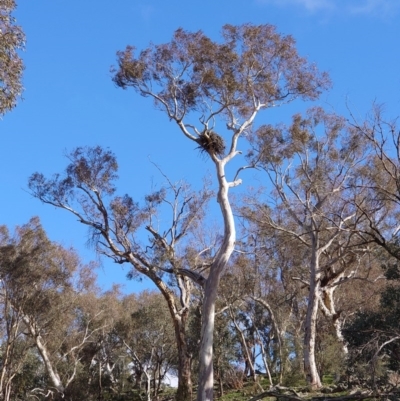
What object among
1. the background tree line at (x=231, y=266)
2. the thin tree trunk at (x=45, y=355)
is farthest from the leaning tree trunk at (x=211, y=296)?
the thin tree trunk at (x=45, y=355)

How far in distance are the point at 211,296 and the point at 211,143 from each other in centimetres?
419

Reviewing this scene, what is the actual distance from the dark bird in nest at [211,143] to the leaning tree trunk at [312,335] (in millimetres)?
5215

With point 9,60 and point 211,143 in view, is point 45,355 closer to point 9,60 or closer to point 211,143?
point 211,143

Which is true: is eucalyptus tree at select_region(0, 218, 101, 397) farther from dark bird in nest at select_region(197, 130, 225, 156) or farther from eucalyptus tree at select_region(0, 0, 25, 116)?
eucalyptus tree at select_region(0, 0, 25, 116)

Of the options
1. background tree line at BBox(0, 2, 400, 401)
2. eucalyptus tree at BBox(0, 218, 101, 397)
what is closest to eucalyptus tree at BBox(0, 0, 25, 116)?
background tree line at BBox(0, 2, 400, 401)

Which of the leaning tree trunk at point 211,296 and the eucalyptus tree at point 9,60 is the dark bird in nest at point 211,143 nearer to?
the leaning tree trunk at point 211,296

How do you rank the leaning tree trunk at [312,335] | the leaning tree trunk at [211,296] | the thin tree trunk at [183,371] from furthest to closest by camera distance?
the leaning tree trunk at [312,335]
the thin tree trunk at [183,371]
the leaning tree trunk at [211,296]

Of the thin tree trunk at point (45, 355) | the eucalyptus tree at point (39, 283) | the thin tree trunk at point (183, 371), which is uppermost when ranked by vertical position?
the eucalyptus tree at point (39, 283)

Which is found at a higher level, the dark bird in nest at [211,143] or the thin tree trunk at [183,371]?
the dark bird in nest at [211,143]

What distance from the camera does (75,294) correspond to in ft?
81.0

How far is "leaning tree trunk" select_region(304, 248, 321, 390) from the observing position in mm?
16844

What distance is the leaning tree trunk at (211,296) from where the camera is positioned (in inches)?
513

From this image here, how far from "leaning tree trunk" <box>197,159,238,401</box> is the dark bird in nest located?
22.4 inches

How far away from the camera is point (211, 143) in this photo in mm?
15641
